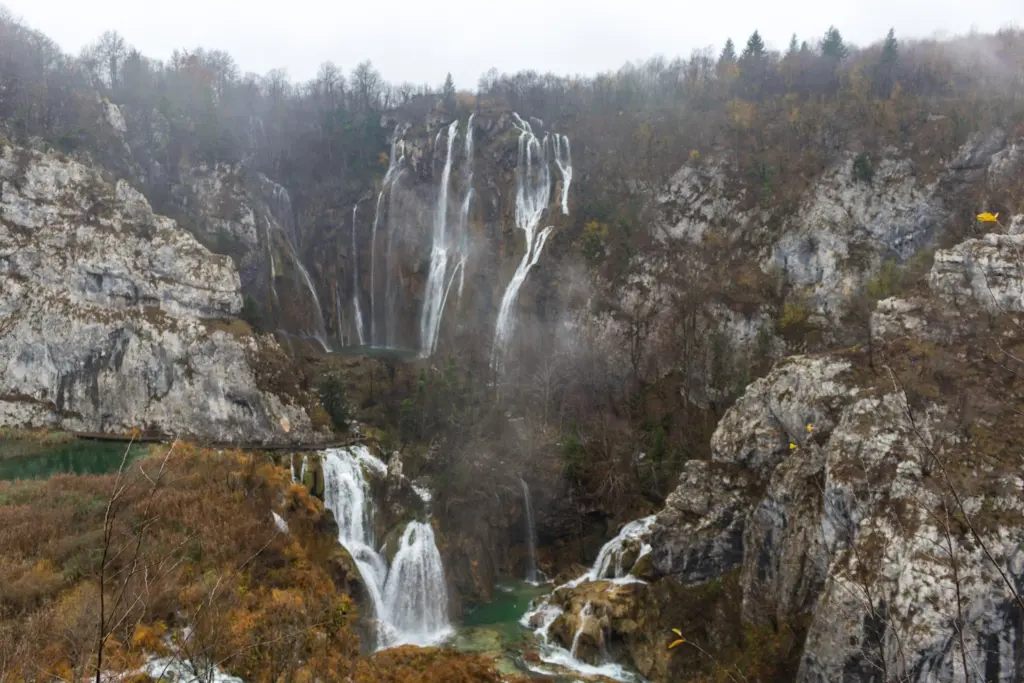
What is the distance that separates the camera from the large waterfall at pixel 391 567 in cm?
2048

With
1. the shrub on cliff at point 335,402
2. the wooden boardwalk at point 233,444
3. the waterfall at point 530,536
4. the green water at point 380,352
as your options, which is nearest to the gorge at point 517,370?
the waterfall at point 530,536

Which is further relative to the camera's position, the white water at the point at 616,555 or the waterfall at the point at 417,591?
the white water at the point at 616,555

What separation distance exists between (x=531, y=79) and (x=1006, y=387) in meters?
51.4

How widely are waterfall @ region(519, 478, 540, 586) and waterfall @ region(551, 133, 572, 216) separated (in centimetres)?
2291

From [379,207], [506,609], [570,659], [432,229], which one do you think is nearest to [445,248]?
[432,229]

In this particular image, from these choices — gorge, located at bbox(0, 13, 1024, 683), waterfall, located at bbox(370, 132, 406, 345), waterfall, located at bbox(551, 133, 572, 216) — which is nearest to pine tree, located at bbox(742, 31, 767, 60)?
gorge, located at bbox(0, 13, 1024, 683)

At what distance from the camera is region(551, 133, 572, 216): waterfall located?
43056 mm

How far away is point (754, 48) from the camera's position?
4997 centimetres

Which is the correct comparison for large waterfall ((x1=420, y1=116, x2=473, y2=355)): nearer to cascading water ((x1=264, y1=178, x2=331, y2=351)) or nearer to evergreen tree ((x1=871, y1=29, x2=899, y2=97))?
cascading water ((x1=264, y1=178, x2=331, y2=351))

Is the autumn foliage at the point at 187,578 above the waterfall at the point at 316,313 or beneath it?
beneath

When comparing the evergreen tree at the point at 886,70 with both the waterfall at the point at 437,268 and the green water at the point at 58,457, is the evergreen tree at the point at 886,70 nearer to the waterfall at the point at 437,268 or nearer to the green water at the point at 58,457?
the waterfall at the point at 437,268

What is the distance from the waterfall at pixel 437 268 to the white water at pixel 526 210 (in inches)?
192

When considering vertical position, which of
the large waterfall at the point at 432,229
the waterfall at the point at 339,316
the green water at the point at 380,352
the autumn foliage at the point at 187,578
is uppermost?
the large waterfall at the point at 432,229

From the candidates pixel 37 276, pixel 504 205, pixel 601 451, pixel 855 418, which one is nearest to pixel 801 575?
pixel 855 418
